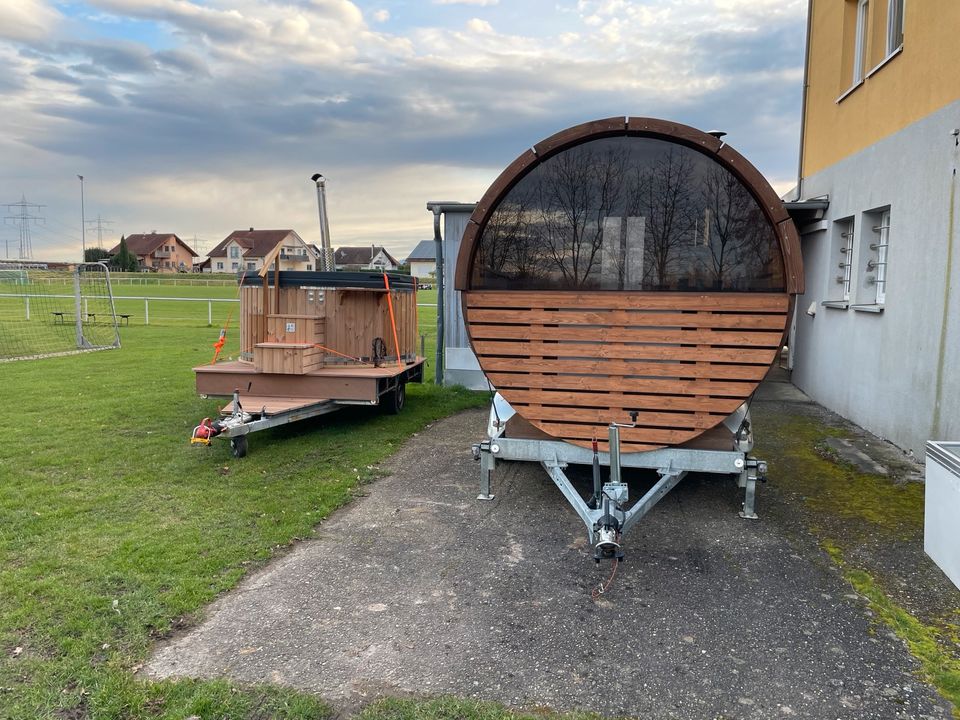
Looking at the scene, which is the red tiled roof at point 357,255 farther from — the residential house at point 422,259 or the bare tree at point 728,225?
the bare tree at point 728,225

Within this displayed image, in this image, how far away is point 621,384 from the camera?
4922mm

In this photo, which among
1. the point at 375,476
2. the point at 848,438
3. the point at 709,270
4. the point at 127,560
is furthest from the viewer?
the point at 848,438

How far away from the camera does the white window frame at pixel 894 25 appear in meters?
8.70

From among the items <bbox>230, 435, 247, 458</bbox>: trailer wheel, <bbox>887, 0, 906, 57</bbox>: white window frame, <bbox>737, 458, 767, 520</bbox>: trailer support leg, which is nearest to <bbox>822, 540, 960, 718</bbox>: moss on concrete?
<bbox>737, 458, 767, 520</bbox>: trailer support leg

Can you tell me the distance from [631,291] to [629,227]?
47 centimetres

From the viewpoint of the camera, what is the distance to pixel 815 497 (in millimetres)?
6137

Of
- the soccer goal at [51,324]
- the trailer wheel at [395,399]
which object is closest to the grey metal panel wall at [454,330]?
the trailer wheel at [395,399]

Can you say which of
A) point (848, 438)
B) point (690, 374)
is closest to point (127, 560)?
point (690, 374)

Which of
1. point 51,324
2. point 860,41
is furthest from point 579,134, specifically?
point 51,324

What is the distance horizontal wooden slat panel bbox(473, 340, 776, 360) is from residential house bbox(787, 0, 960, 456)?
10.2 feet

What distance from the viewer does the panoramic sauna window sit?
485cm

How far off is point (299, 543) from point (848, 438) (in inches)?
257

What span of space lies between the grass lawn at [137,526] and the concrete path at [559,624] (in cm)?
20

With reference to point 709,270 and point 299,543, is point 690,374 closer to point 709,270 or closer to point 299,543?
point 709,270
